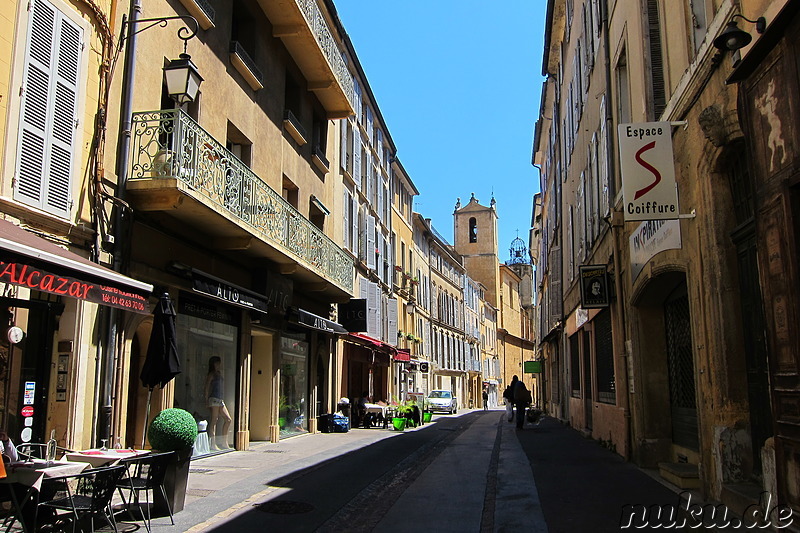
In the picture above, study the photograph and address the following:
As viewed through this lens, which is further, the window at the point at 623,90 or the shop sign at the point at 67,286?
the window at the point at 623,90

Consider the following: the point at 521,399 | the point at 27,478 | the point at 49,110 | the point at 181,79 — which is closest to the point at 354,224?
the point at 521,399

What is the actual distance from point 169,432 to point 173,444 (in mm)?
137

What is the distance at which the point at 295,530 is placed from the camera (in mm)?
6457

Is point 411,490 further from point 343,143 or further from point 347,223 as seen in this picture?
point 343,143

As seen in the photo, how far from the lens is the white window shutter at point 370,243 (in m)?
24.7

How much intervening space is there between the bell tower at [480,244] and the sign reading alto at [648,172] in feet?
195

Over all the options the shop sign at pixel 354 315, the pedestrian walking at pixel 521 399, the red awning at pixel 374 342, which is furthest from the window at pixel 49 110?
the pedestrian walking at pixel 521 399

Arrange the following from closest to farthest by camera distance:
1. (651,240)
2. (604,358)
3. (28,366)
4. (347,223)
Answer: (28,366) → (651,240) → (604,358) → (347,223)

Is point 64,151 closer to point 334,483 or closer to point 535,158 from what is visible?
point 334,483

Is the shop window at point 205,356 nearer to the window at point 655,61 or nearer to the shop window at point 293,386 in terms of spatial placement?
the shop window at point 293,386

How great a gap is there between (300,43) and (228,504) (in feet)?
36.4

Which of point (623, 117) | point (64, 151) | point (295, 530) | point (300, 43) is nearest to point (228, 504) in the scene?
point (295, 530)

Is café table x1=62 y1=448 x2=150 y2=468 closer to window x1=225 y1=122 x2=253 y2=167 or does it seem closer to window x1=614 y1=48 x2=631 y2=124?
window x1=225 y1=122 x2=253 y2=167

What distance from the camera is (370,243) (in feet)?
82.1
